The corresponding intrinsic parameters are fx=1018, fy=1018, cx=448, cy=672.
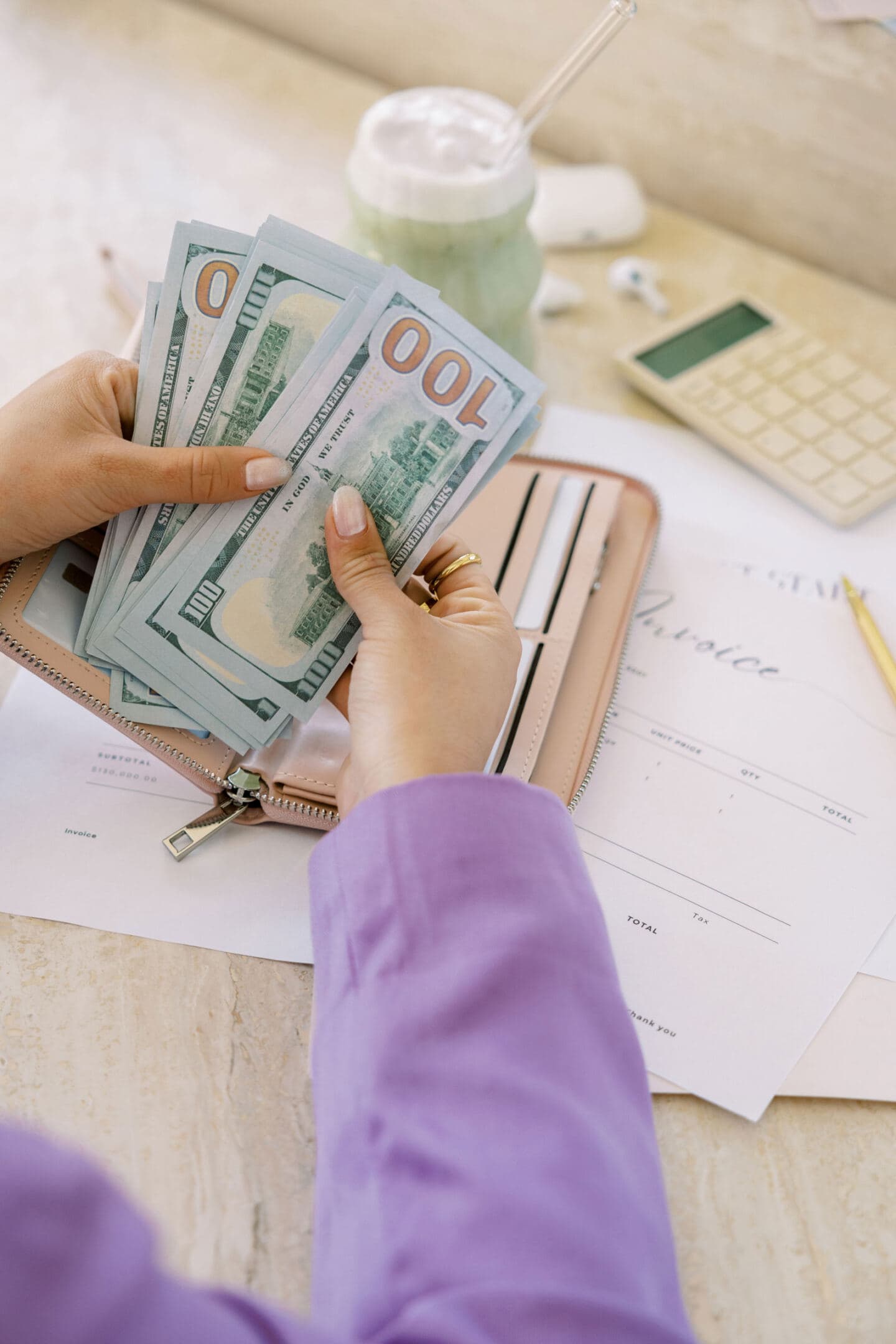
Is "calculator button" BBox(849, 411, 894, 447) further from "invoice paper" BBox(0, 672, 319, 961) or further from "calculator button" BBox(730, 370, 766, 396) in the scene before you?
"invoice paper" BBox(0, 672, 319, 961)

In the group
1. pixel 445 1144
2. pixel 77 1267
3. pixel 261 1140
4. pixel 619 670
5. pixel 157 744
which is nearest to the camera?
pixel 77 1267

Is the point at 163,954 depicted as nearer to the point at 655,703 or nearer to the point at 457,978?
the point at 457,978

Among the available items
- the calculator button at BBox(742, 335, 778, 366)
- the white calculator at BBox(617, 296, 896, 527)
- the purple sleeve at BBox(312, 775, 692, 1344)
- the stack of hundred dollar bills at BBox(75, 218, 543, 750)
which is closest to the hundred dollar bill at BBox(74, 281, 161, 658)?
the stack of hundred dollar bills at BBox(75, 218, 543, 750)

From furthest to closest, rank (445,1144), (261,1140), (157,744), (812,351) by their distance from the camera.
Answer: (812,351) < (157,744) < (261,1140) < (445,1144)

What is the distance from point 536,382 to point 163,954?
0.47 m

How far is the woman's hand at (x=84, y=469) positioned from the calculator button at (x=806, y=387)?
612mm

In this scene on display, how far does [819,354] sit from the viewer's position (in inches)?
42.8

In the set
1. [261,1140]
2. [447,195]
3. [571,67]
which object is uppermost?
[571,67]

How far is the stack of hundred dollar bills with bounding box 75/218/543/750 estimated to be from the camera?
694 millimetres

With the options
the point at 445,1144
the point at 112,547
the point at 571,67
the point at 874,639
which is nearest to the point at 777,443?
the point at 874,639

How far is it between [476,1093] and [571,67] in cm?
80

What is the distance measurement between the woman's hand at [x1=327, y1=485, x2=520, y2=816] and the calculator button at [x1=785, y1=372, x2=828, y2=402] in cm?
52

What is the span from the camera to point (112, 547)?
734 millimetres

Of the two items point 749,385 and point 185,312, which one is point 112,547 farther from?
point 749,385
